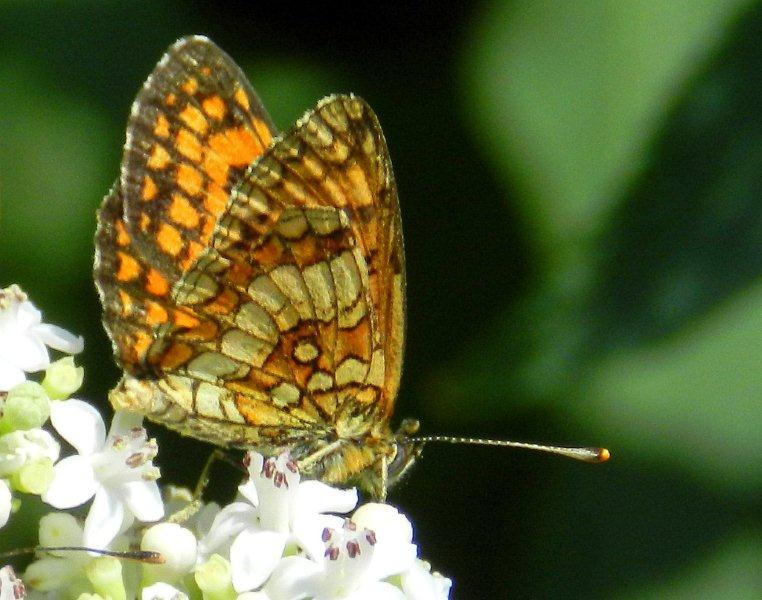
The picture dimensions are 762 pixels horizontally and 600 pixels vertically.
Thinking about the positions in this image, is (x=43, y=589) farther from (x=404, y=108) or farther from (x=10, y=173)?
(x=404, y=108)

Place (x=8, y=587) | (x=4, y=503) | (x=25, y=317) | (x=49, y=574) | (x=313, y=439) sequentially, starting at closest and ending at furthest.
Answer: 1. (x=8, y=587)
2. (x=4, y=503)
3. (x=49, y=574)
4. (x=25, y=317)
5. (x=313, y=439)

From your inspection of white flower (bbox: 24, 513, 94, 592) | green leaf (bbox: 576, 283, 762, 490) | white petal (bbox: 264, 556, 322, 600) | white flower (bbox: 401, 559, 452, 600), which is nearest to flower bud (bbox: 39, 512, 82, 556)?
white flower (bbox: 24, 513, 94, 592)

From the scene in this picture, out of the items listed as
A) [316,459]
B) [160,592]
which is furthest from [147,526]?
Answer: [316,459]

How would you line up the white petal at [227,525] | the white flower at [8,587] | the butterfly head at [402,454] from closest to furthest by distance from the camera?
the white flower at [8,587] < the white petal at [227,525] < the butterfly head at [402,454]

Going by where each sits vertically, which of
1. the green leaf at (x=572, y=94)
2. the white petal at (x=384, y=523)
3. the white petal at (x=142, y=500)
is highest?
the green leaf at (x=572, y=94)

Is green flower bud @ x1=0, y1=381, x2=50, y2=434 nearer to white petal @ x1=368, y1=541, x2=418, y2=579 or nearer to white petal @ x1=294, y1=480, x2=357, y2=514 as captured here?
white petal @ x1=294, y1=480, x2=357, y2=514

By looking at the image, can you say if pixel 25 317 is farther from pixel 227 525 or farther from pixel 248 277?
pixel 227 525

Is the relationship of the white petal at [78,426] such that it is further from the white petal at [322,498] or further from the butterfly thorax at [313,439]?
the white petal at [322,498]

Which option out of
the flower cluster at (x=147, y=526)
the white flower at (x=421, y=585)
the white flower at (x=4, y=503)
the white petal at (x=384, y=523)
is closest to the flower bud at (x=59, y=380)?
the flower cluster at (x=147, y=526)
